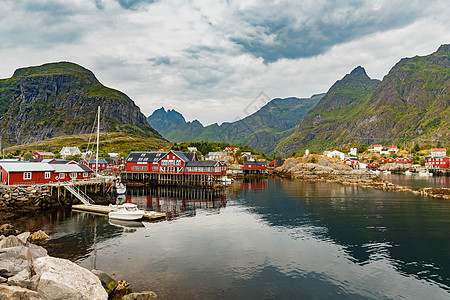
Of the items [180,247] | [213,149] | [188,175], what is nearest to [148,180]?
[188,175]

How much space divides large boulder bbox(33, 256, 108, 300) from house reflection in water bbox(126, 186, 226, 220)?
2859cm

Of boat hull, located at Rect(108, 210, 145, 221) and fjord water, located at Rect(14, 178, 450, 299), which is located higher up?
boat hull, located at Rect(108, 210, 145, 221)

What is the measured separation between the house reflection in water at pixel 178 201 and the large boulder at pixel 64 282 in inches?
1125

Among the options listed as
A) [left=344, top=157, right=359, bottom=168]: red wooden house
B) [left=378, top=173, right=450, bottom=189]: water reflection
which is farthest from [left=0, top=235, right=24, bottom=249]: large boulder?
[left=344, top=157, right=359, bottom=168]: red wooden house

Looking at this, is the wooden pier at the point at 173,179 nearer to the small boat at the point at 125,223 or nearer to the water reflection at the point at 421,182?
the small boat at the point at 125,223

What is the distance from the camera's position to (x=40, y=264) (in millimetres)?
17406

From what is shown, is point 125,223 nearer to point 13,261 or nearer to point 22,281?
point 13,261

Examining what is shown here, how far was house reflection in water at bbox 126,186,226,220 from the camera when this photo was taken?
53.3m

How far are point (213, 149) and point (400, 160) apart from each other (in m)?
135

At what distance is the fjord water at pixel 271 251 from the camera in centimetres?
2156

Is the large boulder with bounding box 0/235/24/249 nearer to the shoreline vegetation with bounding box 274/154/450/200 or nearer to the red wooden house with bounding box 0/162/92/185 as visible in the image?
the red wooden house with bounding box 0/162/92/185

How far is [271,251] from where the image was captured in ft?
98.7

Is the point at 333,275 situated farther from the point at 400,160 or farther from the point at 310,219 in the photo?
the point at 400,160

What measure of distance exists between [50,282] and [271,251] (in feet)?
70.1
